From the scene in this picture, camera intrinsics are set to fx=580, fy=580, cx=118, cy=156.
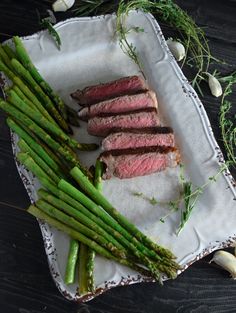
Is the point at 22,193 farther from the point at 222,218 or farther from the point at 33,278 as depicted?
the point at 222,218

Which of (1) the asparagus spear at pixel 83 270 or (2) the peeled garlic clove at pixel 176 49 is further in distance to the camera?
(2) the peeled garlic clove at pixel 176 49

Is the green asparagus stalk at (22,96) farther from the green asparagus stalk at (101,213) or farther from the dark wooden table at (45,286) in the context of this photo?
the green asparagus stalk at (101,213)

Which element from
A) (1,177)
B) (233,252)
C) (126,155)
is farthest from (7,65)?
(233,252)

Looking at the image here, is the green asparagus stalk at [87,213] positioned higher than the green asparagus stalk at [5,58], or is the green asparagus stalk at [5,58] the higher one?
the green asparagus stalk at [5,58]

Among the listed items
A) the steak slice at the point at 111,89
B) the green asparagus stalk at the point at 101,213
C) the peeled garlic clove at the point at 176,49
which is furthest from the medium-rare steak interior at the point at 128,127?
the peeled garlic clove at the point at 176,49

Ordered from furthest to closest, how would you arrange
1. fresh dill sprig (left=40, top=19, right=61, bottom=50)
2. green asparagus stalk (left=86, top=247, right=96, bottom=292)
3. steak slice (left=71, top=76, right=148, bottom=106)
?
fresh dill sprig (left=40, top=19, right=61, bottom=50) < steak slice (left=71, top=76, right=148, bottom=106) < green asparagus stalk (left=86, top=247, right=96, bottom=292)

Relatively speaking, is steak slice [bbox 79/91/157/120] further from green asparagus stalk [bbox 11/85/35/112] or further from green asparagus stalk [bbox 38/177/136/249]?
green asparagus stalk [bbox 38/177/136/249]

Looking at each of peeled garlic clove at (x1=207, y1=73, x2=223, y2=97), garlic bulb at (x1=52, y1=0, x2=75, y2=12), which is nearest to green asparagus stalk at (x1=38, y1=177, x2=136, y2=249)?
peeled garlic clove at (x1=207, y1=73, x2=223, y2=97)
